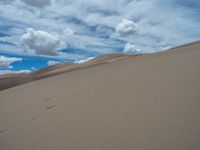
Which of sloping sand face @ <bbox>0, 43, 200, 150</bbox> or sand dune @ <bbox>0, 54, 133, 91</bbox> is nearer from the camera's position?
sloping sand face @ <bbox>0, 43, 200, 150</bbox>

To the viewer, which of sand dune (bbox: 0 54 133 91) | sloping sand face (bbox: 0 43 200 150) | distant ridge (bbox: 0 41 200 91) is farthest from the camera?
sand dune (bbox: 0 54 133 91)

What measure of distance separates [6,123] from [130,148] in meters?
2.40

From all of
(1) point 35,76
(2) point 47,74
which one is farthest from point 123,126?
(1) point 35,76

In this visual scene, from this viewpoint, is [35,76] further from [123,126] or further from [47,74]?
[123,126]

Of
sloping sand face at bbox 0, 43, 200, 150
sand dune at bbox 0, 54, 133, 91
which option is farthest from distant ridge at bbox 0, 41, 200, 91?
sloping sand face at bbox 0, 43, 200, 150

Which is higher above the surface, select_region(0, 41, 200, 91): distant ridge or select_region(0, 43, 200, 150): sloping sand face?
select_region(0, 41, 200, 91): distant ridge

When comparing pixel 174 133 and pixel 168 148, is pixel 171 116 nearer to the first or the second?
pixel 174 133

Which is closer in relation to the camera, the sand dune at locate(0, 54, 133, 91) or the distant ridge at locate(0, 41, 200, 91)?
the distant ridge at locate(0, 41, 200, 91)

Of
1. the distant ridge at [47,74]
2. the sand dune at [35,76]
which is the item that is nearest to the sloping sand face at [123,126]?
the distant ridge at [47,74]

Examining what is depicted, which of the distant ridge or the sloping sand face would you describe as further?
the distant ridge

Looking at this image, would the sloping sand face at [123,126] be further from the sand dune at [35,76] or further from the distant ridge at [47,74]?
the sand dune at [35,76]

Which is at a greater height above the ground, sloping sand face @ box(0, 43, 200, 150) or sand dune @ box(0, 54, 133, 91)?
sand dune @ box(0, 54, 133, 91)

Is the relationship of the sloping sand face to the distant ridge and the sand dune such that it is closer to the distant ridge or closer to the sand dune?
the distant ridge

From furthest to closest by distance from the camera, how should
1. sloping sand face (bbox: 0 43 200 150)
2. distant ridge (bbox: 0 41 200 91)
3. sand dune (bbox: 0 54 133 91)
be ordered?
sand dune (bbox: 0 54 133 91), distant ridge (bbox: 0 41 200 91), sloping sand face (bbox: 0 43 200 150)
